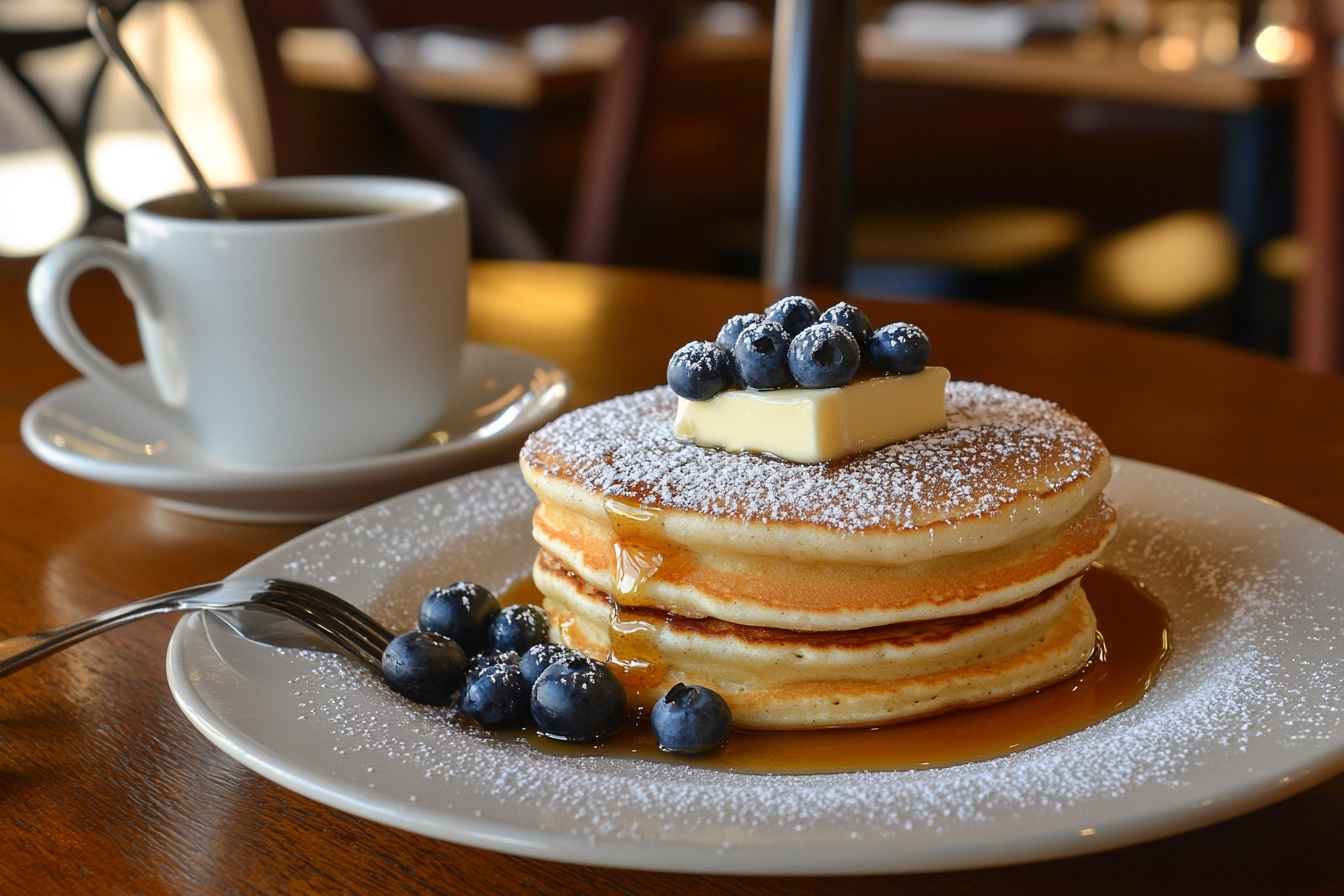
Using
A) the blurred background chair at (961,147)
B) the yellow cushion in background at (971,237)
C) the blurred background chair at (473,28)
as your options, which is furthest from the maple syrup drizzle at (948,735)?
the yellow cushion in background at (971,237)

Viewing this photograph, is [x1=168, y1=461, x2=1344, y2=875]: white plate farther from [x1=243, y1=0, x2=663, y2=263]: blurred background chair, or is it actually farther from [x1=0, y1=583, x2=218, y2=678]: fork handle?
[x1=243, y1=0, x2=663, y2=263]: blurred background chair

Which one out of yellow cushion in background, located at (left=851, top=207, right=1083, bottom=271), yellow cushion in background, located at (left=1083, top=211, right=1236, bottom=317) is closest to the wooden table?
yellow cushion in background, located at (left=851, top=207, right=1083, bottom=271)

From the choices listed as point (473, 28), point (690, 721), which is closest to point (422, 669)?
point (690, 721)

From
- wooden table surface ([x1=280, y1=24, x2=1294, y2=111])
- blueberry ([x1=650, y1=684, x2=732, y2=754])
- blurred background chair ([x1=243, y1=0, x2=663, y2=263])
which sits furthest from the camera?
wooden table surface ([x1=280, y1=24, x2=1294, y2=111])

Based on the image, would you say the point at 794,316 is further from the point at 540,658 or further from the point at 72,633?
the point at 72,633

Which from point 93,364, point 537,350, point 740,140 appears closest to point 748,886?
point 93,364

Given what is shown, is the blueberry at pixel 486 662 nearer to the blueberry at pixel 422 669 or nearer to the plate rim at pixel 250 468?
the blueberry at pixel 422 669
